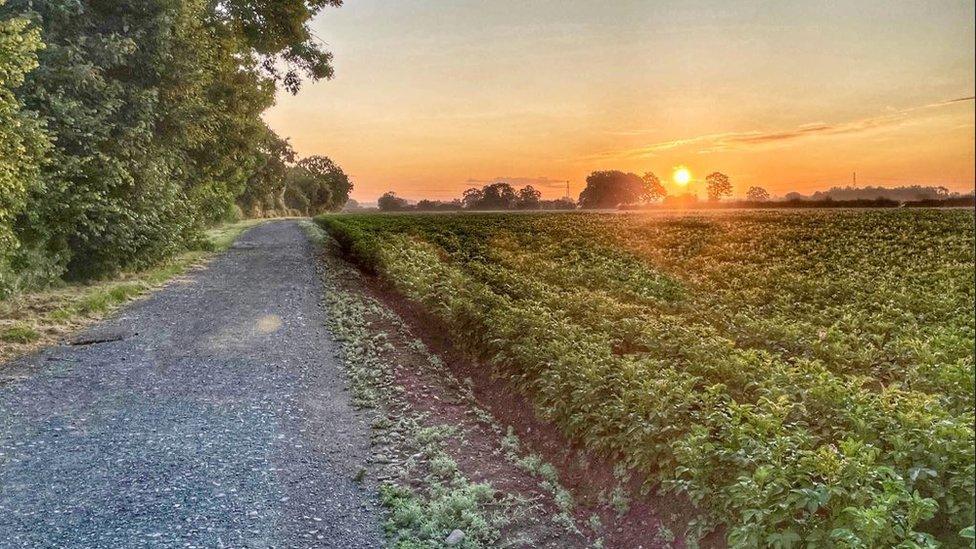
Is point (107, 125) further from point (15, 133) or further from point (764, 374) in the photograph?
point (764, 374)

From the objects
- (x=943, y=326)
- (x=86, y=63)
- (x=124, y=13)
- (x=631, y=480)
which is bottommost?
(x=631, y=480)

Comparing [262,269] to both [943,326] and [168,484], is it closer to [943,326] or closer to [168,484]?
[168,484]

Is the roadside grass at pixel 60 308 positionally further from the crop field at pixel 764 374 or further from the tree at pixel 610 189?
the tree at pixel 610 189

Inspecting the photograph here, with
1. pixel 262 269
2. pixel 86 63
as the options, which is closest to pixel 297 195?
pixel 262 269

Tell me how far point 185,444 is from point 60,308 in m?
8.42

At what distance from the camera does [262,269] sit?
2066cm

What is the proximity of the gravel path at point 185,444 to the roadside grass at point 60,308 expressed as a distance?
Answer: 23.8 inches

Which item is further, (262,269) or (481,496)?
(262,269)

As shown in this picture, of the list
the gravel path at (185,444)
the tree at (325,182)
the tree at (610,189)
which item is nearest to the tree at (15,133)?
the gravel path at (185,444)

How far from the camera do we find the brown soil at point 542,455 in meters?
4.68

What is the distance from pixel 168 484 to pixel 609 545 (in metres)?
3.69

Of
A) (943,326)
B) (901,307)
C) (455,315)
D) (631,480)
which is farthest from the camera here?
(455,315)

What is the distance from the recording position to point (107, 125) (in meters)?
14.1

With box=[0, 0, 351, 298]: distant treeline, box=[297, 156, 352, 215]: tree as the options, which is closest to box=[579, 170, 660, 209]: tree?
box=[297, 156, 352, 215]: tree
